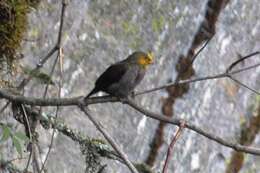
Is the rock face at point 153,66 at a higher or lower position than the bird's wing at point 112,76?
higher

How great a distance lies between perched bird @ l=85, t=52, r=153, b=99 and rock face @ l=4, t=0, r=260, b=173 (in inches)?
40.4

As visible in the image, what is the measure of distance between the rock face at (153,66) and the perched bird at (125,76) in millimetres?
1026

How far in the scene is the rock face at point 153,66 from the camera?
11.1ft

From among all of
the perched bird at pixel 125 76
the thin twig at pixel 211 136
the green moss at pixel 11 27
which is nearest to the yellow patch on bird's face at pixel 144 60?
the perched bird at pixel 125 76

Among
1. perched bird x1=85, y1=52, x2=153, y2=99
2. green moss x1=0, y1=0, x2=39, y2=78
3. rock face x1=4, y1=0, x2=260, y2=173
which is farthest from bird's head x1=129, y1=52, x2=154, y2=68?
rock face x1=4, y1=0, x2=260, y2=173

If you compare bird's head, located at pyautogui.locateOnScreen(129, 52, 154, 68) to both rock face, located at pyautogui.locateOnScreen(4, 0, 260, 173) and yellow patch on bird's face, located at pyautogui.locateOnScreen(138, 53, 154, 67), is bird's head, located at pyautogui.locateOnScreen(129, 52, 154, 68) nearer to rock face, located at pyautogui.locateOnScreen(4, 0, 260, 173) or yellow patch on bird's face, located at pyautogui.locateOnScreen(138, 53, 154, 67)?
yellow patch on bird's face, located at pyautogui.locateOnScreen(138, 53, 154, 67)

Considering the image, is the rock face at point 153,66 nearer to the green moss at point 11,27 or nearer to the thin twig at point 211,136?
the green moss at point 11,27

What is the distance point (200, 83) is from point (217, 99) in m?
0.22

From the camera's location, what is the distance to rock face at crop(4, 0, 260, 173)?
3.38 m

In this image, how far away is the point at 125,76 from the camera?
213 centimetres

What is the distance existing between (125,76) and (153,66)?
1701mm

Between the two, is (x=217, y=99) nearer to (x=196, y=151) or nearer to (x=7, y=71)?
(x=196, y=151)

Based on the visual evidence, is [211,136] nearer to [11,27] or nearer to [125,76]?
[125,76]

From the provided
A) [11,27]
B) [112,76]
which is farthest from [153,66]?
[112,76]
